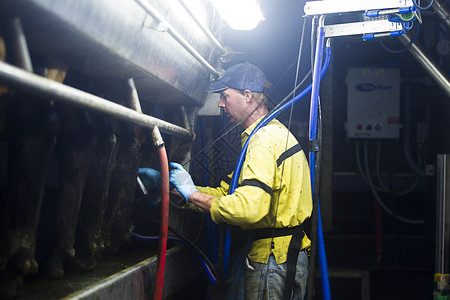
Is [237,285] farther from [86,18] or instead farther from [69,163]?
[86,18]

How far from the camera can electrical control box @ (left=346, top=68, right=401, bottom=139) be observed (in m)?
3.52

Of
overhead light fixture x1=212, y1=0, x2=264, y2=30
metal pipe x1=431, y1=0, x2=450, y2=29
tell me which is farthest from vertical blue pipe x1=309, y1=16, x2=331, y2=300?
metal pipe x1=431, y1=0, x2=450, y2=29

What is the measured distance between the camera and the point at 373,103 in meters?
3.54

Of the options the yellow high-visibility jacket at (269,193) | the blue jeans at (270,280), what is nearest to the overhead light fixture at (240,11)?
the yellow high-visibility jacket at (269,193)

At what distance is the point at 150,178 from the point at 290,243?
0.71 m

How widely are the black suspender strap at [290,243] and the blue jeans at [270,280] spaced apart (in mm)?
26

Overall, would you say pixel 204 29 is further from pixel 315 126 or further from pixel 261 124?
pixel 315 126

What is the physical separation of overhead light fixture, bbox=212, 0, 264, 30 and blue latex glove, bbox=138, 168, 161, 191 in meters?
0.80

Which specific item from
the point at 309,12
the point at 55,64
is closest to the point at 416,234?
the point at 309,12

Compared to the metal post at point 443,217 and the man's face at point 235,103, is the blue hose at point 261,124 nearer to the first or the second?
the man's face at point 235,103

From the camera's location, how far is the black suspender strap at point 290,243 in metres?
1.79

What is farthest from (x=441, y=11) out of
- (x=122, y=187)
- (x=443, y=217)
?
(x=122, y=187)

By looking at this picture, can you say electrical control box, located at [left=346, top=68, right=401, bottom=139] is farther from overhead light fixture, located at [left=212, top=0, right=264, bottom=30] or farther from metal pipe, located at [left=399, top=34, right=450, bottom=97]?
overhead light fixture, located at [left=212, top=0, right=264, bottom=30]

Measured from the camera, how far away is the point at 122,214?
1871mm
